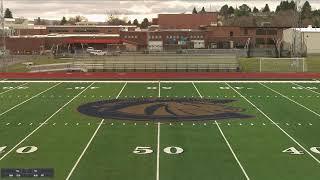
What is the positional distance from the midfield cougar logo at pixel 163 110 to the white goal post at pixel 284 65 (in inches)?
693

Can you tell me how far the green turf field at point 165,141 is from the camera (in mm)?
12883

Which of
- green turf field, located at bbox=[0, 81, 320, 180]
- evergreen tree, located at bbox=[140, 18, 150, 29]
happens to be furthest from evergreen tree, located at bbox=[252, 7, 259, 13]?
green turf field, located at bbox=[0, 81, 320, 180]

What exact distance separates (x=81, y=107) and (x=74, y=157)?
8.63m

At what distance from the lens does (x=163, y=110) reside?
21.7 m

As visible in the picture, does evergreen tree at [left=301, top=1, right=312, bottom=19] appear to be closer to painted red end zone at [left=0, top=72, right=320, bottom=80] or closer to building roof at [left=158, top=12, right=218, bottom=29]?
building roof at [left=158, top=12, right=218, bottom=29]

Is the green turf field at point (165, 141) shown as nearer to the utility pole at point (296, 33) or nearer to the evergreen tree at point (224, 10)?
the utility pole at point (296, 33)

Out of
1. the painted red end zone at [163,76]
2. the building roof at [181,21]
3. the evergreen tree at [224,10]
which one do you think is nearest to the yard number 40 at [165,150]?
the painted red end zone at [163,76]

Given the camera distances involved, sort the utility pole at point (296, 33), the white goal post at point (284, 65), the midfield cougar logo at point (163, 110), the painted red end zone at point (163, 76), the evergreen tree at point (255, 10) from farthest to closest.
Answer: the evergreen tree at point (255, 10) → the utility pole at point (296, 33) → the white goal post at point (284, 65) → the painted red end zone at point (163, 76) → the midfield cougar logo at point (163, 110)

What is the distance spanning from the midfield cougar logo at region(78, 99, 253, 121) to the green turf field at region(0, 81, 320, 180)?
56cm

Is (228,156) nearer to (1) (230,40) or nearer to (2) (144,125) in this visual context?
(2) (144,125)

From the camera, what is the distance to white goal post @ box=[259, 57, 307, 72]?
1604 inches

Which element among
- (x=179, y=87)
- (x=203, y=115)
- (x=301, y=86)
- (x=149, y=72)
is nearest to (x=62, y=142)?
(x=203, y=115)

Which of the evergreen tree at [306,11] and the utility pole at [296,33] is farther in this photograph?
the evergreen tree at [306,11]

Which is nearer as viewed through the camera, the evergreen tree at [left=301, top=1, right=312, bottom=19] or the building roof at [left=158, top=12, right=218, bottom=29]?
the building roof at [left=158, top=12, right=218, bottom=29]
